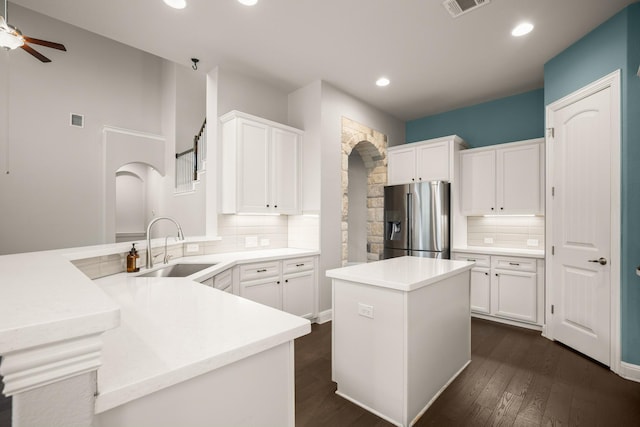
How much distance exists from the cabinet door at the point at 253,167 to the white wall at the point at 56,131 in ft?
11.7

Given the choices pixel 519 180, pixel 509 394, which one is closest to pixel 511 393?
pixel 509 394

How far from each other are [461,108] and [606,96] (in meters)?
2.40

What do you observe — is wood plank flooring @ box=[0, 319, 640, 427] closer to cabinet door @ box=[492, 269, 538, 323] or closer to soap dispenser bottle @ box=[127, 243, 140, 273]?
cabinet door @ box=[492, 269, 538, 323]

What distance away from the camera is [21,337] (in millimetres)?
532

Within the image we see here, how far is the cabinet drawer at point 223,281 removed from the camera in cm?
255

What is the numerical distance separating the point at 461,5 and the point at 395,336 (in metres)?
2.72

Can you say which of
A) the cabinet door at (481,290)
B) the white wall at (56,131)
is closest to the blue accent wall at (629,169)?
the cabinet door at (481,290)

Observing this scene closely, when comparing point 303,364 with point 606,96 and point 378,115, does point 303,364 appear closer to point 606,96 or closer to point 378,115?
point 606,96

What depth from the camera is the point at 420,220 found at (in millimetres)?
4285

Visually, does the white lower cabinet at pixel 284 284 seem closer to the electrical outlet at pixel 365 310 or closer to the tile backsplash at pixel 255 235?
the tile backsplash at pixel 255 235

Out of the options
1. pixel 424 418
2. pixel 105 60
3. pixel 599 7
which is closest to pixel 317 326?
pixel 424 418

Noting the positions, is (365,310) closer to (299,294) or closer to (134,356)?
(134,356)

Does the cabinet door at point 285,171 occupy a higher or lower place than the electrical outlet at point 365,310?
A: higher

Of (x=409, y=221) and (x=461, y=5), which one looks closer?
(x=461, y=5)
